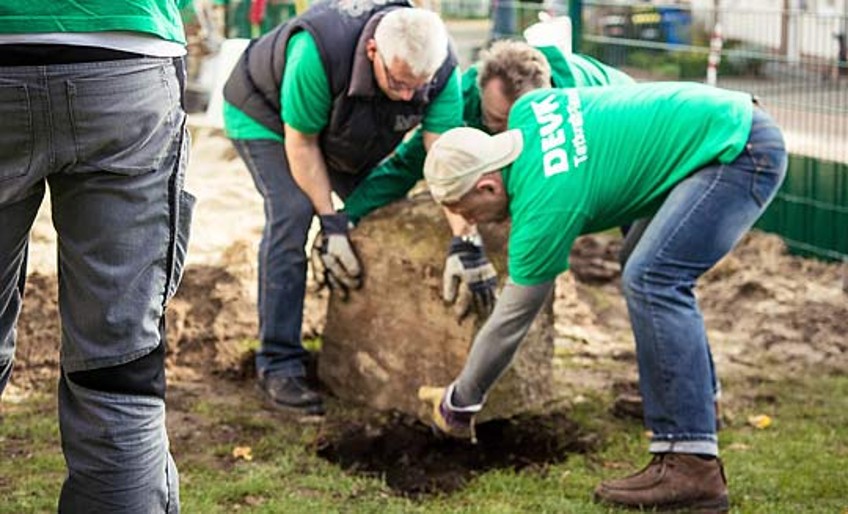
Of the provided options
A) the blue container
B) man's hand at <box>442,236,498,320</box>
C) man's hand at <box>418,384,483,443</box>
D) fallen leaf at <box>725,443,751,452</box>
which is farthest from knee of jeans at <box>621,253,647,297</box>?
the blue container

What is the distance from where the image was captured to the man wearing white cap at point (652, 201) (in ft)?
13.3

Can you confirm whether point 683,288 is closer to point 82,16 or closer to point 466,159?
point 466,159

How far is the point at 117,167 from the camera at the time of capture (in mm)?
2670

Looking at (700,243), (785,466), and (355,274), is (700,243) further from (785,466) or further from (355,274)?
(355,274)

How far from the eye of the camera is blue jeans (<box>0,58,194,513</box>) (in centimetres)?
262

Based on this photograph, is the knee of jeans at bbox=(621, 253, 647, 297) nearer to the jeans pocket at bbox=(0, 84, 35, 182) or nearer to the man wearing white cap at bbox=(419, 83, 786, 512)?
the man wearing white cap at bbox=(419, 83, 786, 512)

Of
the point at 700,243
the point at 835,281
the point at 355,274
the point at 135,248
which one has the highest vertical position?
the point at 135,248

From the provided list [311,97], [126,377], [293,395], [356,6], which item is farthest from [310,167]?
[126,377]

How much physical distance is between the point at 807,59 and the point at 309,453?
3.71 meters

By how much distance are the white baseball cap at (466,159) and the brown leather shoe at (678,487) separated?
965 mm

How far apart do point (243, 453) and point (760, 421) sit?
179 centimetres

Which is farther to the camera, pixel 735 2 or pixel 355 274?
pixel 735 2

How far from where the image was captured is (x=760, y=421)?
5152mm

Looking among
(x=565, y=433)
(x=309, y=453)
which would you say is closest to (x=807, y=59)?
(x=565, y=433)
